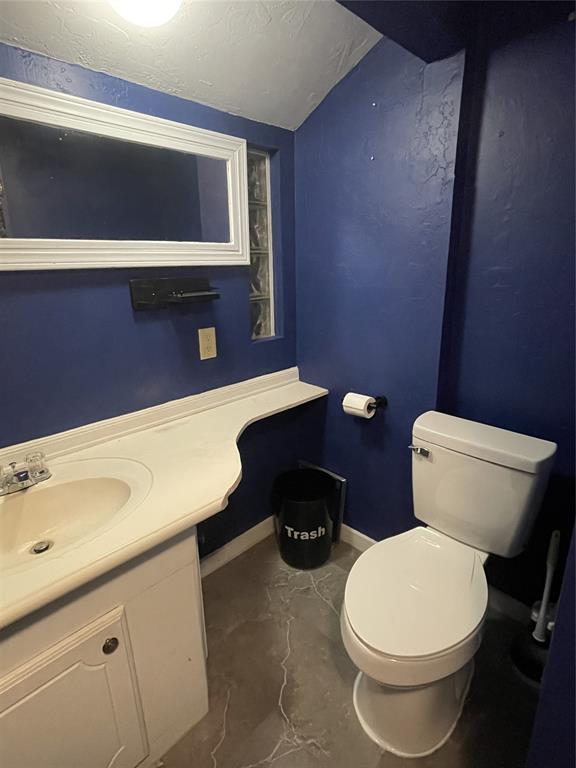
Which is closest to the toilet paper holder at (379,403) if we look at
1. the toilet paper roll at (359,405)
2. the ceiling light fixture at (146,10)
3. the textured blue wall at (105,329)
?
the toilet paper roll at (359,405)

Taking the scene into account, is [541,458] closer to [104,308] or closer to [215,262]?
[215,262]

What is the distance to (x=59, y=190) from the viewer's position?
125 centimetres

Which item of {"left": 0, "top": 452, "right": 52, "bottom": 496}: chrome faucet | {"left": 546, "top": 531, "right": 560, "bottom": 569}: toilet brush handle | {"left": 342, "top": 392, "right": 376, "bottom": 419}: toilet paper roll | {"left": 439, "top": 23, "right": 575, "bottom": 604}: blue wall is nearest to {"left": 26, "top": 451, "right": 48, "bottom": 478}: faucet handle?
{"left": 0, "top": 452, "right": 52, "bottom": 496}: chrome faucet

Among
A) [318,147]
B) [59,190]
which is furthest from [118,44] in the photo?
[318,147]

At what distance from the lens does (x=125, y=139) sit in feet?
4.22

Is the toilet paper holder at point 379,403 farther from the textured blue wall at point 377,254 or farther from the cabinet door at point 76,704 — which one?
the cabinet door at point 76,704

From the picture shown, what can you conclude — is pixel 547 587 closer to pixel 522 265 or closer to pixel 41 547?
pixel 522 265

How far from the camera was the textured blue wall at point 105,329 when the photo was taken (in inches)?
46.4

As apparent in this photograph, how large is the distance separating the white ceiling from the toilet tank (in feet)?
4.31

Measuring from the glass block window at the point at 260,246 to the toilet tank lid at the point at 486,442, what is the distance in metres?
0.88

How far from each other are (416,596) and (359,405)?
2.42 feet

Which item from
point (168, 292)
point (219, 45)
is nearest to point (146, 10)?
point (219, 45)

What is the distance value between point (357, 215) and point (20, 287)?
47.2 inches

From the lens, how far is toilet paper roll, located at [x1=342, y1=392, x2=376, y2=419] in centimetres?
167
